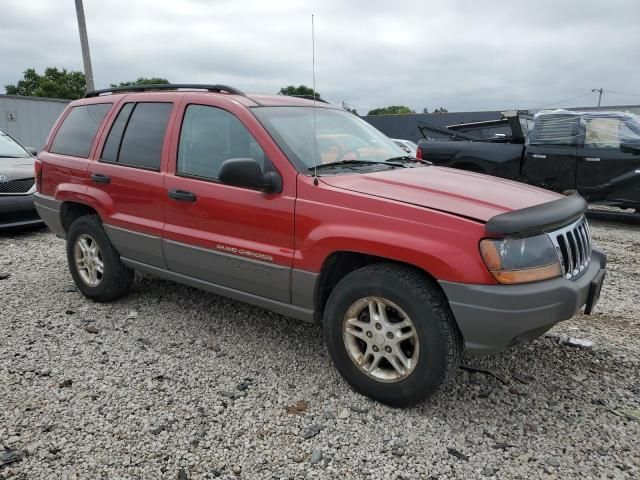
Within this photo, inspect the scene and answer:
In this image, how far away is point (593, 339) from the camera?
12.2 feet

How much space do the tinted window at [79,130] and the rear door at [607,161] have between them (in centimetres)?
718

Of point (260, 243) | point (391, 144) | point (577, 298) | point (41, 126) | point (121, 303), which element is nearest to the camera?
point (577, 298)

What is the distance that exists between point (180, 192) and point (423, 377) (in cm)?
204

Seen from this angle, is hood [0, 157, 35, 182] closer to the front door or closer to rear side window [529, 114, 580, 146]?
the front door

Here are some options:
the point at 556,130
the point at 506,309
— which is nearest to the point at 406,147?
the point at 506,309

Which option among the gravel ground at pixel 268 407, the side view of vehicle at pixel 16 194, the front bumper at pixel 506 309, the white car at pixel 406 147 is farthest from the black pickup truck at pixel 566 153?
the front bumper at pixel 506 309

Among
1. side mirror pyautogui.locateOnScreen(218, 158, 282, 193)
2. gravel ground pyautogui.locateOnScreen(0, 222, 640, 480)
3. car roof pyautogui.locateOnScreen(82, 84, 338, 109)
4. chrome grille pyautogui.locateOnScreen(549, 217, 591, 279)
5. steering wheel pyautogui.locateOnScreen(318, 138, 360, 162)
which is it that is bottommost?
gravel ground pyautogui.locateOnScreen(0, 222, 640, 480)

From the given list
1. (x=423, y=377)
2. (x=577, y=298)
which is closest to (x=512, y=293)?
(x=577, y=298)

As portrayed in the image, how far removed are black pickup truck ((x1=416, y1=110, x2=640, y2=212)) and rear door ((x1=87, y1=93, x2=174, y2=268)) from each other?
5322mm

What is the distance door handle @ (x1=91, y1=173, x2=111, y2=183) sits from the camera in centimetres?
402

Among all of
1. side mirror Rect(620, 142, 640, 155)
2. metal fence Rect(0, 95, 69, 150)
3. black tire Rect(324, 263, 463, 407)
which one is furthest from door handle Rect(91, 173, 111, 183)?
metal fence Rect(0, 95, 69, 150)

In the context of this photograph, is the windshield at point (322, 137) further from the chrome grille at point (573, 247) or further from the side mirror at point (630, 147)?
the side mirror at point (630, 147)

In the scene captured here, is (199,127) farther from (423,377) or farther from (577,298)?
(577,298)

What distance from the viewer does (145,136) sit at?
3898mm
